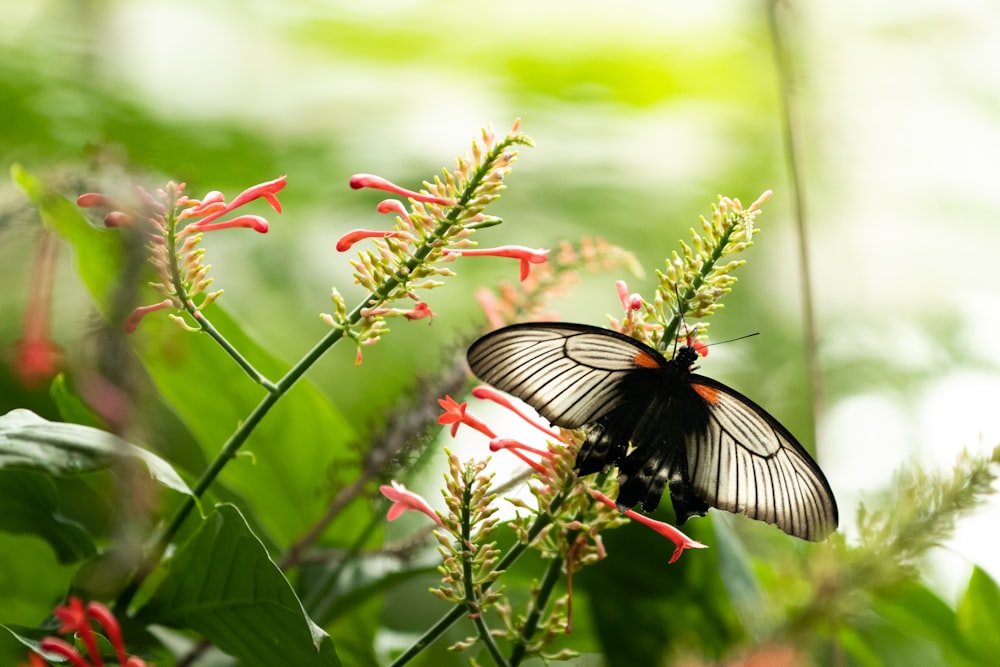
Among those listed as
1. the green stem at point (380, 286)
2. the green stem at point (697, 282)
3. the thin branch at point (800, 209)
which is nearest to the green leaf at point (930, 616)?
the thin branch at point (800, 209)

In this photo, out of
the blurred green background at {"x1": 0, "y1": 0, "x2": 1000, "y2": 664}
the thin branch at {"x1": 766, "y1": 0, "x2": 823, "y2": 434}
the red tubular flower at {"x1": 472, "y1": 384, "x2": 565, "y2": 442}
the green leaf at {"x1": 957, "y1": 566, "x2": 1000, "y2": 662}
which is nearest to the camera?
the red tubular flower at {"x1": 472, "y1": 384, "x2": 565, "y2": 442}

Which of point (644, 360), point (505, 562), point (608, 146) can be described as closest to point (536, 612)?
point (505, 562)

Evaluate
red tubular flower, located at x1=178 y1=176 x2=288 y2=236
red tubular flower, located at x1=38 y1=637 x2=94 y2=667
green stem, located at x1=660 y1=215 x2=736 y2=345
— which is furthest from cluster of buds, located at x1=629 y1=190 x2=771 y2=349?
red tubular flower, located at x1=38 y1=637 x2=94 y2=667

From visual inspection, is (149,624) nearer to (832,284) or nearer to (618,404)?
(618,404)

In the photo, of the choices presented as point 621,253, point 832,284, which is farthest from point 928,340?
point 621,253

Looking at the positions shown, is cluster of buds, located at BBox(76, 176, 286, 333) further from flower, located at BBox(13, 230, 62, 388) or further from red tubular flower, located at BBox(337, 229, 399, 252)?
flower, located at BBox(13, 230, 62, 388)

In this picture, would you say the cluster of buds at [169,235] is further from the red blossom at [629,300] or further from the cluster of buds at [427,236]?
the red blossom at [629,300]

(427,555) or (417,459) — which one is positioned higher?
(417,459)

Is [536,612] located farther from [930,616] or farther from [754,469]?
[930,616]
